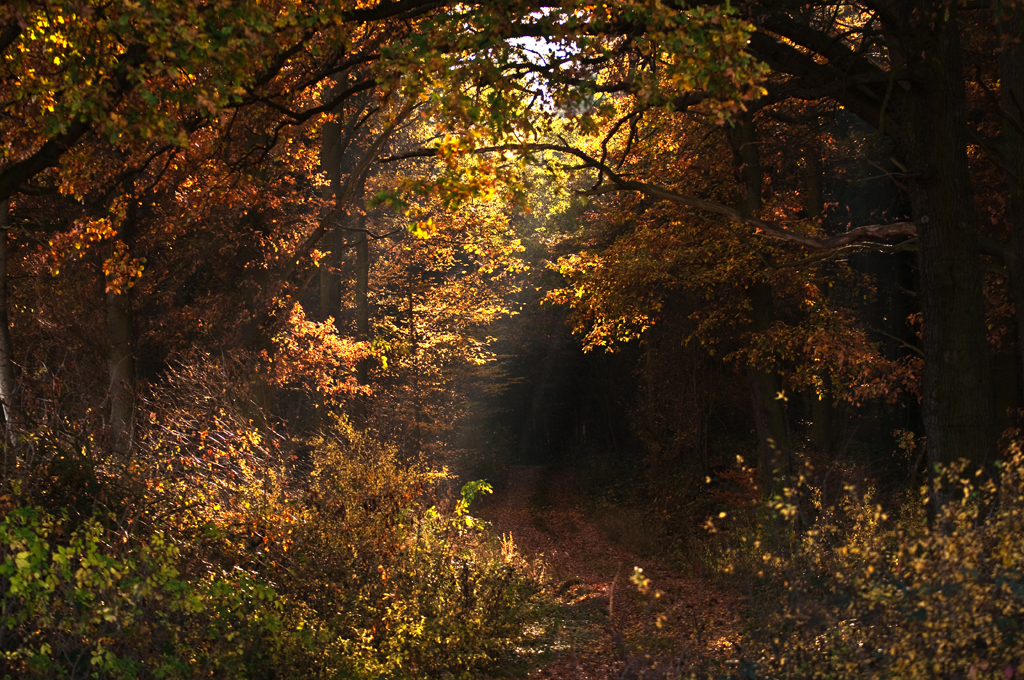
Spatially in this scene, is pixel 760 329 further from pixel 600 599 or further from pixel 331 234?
pixel 331 234

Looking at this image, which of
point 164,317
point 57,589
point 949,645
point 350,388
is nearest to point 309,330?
point 350,388

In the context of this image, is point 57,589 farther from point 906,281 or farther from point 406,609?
point 906,281

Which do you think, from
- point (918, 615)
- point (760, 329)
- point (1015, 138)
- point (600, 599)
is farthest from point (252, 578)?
point (760, 329)

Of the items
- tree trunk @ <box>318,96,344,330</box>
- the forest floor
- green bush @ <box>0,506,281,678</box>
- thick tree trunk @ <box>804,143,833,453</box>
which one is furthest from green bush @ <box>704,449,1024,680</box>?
tree trunk @ <box>318,96,344,330</box>

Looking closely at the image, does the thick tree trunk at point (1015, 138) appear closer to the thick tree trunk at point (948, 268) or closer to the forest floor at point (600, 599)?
the thick tree trunk at point (948, 268)

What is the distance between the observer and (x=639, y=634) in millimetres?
5262

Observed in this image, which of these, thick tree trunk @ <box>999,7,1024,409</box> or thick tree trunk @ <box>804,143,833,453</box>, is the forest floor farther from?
thick tree trunk @ <box>804,143,833,453</box>

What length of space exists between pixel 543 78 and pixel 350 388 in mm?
11088

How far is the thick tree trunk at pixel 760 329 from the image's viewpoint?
1430 cm

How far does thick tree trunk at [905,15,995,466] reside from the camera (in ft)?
25.0

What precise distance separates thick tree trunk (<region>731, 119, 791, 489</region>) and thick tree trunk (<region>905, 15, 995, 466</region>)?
6.05 meters

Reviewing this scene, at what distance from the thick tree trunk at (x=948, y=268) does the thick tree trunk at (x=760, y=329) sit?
6047 mm

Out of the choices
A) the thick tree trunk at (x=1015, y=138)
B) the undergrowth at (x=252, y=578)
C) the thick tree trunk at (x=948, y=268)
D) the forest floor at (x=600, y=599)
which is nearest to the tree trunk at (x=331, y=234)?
the forest floor at (x=600, y=599)

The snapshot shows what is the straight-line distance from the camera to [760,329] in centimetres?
1465
